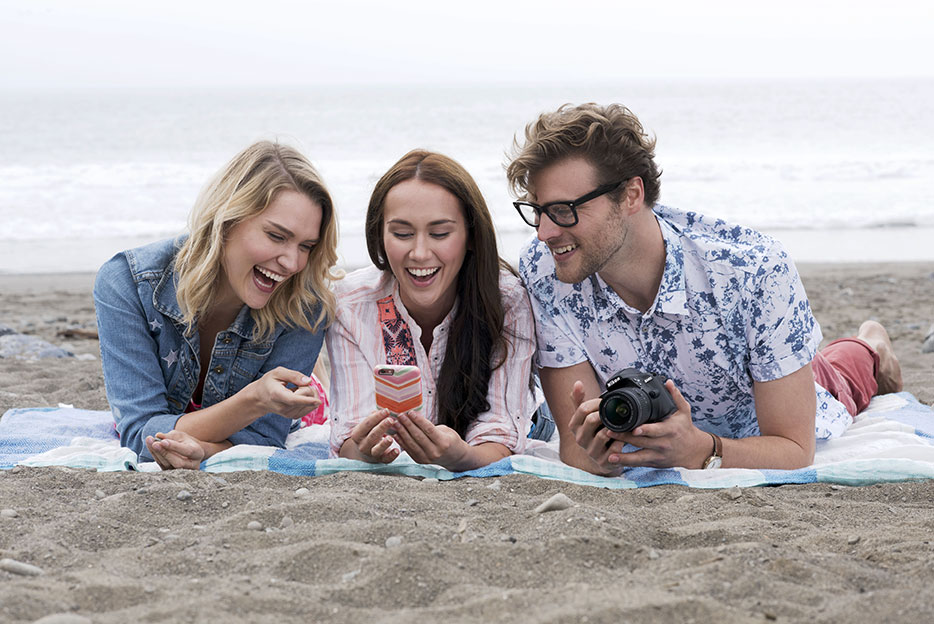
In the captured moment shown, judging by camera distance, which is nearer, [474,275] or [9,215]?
[474,275]

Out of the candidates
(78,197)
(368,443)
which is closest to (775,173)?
(78,197)

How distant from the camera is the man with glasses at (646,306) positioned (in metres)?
3.39

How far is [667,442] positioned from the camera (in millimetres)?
3270

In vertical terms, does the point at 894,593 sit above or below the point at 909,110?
below

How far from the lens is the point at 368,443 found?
11.0ft

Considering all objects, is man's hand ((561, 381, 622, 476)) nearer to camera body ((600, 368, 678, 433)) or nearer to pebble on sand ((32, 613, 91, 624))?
camera body ((600, 368, 678, 433))

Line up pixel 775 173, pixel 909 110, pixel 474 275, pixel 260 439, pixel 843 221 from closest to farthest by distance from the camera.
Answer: pixel 474 275, pixel 260 439, pixel 843 221, pixel 775 173, pixel 909 110

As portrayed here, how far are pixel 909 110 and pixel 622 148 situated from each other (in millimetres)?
36917

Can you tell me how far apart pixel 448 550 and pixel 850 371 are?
10.7 ft

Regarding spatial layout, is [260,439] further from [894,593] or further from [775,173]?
[775,173]

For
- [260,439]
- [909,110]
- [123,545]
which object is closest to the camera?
[123,545]

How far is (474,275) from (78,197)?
16.2m

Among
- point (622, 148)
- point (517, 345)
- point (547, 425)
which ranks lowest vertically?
point (547, 425)

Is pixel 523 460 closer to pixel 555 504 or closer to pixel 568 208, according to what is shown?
pixel 555 504
